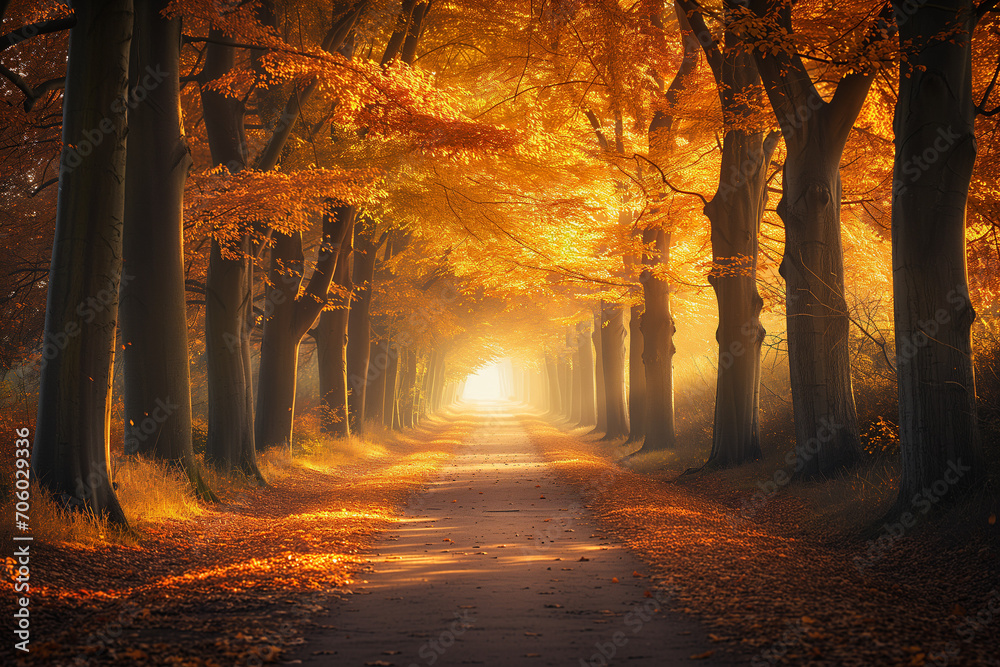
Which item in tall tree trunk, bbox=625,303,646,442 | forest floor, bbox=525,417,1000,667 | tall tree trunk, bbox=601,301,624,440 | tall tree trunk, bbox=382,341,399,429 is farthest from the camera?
tall tree trunk, bbox=382,341,399,429

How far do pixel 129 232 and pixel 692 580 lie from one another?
908 centimetres

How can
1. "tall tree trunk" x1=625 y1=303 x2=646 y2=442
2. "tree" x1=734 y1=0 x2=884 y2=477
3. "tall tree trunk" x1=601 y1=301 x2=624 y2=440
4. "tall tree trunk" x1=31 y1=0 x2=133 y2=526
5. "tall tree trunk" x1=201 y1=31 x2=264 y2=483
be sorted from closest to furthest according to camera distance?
"tall tree trunk" x1=31 y1=0 x2=133 y2=526 → "tree" x1=734 y1=0 x2=884 y2=477 → "tall tree trunk" x1=201 y1=31 x2=264 y2=483 → "tall tree trunk" x1=625 y1=303 x2=646 y2=442 → "tall tree trunk" x1=601 y1=301 x2=624 y2=440

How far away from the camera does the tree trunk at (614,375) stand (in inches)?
938

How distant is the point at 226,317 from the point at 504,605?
9.54 meters

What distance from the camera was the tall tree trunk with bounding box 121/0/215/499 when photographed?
9852 millimetres

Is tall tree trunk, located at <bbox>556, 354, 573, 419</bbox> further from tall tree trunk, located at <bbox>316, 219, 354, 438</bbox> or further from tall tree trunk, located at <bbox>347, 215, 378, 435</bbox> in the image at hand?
tall tree trunk, located at <bbox>316, 219, 354, 438</bbox>

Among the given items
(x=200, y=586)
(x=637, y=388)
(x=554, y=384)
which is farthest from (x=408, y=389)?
(x=200, y=586)

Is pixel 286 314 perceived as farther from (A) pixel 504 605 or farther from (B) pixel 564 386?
(B) pixel 564 386

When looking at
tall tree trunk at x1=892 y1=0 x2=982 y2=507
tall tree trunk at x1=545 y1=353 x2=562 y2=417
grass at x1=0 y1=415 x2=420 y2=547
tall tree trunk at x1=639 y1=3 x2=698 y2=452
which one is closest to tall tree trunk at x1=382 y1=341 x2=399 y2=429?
grass at x1=0 y1=415 x2=420 y2=547

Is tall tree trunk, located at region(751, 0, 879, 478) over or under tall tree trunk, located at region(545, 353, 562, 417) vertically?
over

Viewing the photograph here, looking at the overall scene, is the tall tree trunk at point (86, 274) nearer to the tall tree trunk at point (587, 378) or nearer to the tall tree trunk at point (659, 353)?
the tall tree trunk at point (659, 353)

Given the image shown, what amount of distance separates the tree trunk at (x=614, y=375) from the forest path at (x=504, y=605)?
49.3ft

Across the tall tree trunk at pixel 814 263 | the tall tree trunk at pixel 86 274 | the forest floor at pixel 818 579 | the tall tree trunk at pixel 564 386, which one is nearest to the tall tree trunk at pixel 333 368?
the tall tree trunk at pixel 86 274

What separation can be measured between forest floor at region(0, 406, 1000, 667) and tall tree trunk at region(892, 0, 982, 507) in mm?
778
